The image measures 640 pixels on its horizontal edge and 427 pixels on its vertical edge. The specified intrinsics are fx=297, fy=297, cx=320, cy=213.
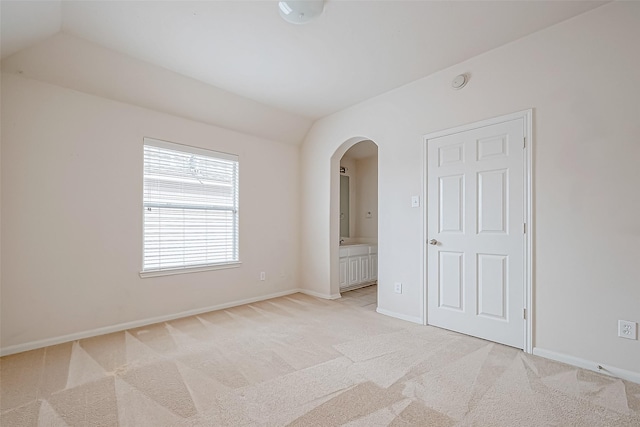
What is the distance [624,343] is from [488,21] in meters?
2.73

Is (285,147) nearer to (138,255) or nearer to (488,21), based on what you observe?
(138,255)

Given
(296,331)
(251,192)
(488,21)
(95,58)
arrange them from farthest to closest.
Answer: (251,192)
(296,331)
(95,58)
(488,21)

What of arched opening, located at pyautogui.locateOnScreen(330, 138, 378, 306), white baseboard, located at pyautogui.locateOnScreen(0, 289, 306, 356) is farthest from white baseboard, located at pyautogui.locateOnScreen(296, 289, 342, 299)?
white baseboard, located at pyautogui.locateOnScreen(0, 289, 306, 356)

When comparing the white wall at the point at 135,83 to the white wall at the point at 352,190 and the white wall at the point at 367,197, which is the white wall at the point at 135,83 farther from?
the white wall at the point at 367,197

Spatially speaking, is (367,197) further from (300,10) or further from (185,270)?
(300,10)

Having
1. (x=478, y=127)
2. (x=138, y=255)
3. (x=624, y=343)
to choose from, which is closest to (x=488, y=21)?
(x=478, y=127)

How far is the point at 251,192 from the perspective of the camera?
4.51 m

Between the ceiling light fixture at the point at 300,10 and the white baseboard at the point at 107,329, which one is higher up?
the ceiling light fixture at the point at 300,10

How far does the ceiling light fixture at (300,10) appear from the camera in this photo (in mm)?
2229

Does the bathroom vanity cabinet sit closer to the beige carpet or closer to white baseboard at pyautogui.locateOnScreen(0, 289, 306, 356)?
white baseboard at pyautogui.locateOnScreen(0, 289, 306, 356)

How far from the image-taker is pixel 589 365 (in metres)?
2.35

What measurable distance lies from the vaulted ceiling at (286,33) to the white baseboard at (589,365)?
2792mm

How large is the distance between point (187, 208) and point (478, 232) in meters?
3.45

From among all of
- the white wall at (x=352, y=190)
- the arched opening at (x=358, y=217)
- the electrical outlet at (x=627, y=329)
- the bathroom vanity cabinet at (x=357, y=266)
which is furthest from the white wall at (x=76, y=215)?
the electrical outlet at (x=627, y=329)
